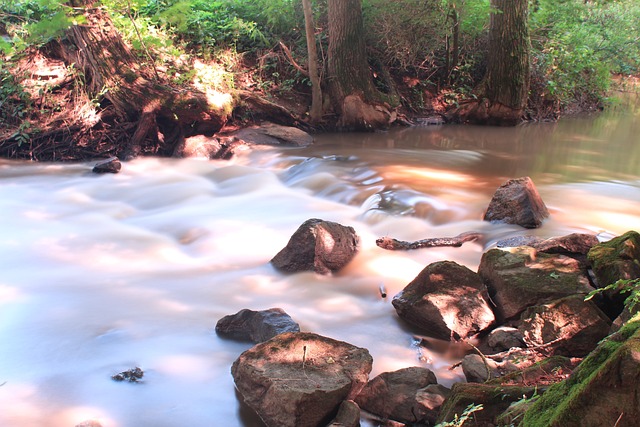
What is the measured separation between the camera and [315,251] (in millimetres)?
5281

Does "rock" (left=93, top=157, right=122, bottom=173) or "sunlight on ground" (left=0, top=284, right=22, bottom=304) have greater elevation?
"rock" (left=93, top=157, right=122, bottom=173)

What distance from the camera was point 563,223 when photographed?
20.3 feet

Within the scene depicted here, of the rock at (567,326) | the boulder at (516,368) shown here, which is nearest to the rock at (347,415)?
the boulder at (516,368)

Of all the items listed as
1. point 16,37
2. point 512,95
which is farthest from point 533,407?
point 512,95

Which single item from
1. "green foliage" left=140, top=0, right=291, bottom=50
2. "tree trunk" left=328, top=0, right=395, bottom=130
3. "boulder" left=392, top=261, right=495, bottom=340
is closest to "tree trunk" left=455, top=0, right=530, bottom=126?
"tree trunk" left=328, top=0, right=395, bottom=130

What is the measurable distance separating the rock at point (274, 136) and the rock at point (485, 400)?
8.72m

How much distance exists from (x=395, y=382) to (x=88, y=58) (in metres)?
9.31

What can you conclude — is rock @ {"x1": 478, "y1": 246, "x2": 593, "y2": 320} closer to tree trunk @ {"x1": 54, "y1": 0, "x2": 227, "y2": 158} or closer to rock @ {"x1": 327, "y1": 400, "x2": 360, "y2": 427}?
rock @ {"x1": 327, "y1": 400, "x2": 360, "y2": 427}

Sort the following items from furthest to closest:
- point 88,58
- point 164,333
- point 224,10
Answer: point 224,10, point 88,58, point 164,333

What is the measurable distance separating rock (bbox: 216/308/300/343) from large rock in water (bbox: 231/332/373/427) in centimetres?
46

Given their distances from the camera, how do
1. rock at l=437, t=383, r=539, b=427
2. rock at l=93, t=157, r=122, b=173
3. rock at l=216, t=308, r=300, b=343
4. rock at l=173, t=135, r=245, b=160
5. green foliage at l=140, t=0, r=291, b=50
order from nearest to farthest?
rock at l=437, t=383, r=539, b=427 < rock at l=216, t=308, r=300, b=343 < rock at l=93, t=157, r=122, b=173 < rock at l=173, t=135, r=245, b=160 < green foliage at l=140, t=0, r=291, b=50

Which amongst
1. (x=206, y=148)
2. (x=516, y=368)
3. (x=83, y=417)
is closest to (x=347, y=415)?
(x=516, y=368)

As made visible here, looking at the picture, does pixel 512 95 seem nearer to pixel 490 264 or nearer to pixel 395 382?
pixel 490 264

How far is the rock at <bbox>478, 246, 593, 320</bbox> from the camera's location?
3.98m
